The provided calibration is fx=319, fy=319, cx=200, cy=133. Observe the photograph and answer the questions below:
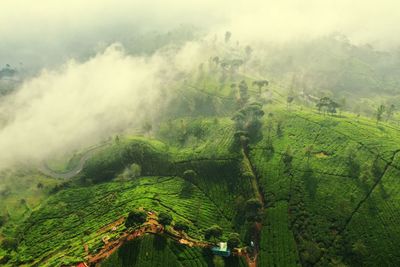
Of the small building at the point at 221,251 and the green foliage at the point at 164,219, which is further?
the green foliage at the point at 164,219

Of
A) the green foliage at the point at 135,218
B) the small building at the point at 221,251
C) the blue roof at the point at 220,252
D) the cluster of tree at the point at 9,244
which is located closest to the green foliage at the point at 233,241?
the small building at the point at 221,251

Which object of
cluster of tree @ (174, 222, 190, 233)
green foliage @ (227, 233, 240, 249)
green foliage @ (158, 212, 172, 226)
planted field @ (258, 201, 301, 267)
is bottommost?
planted field @ (258, 201, 301, 267)

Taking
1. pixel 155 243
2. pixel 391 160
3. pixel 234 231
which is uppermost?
pixel 391 160

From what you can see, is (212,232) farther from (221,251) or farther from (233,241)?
(221,251)

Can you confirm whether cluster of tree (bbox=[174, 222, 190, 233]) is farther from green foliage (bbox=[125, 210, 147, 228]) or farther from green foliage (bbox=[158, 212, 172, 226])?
green foliage (bbox=[125, 210, 147, 228])

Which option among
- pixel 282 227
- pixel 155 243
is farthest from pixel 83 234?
pixel 282 227

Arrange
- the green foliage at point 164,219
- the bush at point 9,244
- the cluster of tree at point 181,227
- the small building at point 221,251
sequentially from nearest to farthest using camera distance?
the small building at point 221,251 < the green foliage at point 164,219 < the cluster of tree at point 181,227 < the bush at point 9,244

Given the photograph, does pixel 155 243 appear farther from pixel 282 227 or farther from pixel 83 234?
pixel 282 227

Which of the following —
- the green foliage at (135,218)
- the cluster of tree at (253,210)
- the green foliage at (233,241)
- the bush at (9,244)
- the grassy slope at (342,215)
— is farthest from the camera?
the bush at (9,244)

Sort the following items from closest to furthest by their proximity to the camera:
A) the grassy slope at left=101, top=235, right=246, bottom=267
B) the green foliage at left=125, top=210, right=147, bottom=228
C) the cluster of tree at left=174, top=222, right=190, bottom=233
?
the grassy slope at left=101, top=235, right=246, bottom=267 < the green foliage at left=125, top=210, right=147, bottom=228 < the cluster of tree at left=174, top=222, right=190, bottom=233

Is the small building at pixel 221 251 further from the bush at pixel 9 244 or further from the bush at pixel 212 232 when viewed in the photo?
the bush at pixel 9 244

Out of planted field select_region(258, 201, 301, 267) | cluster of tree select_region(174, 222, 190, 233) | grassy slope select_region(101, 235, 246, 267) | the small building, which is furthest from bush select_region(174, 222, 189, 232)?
planted field select_region(258, 201, 301, 267)
